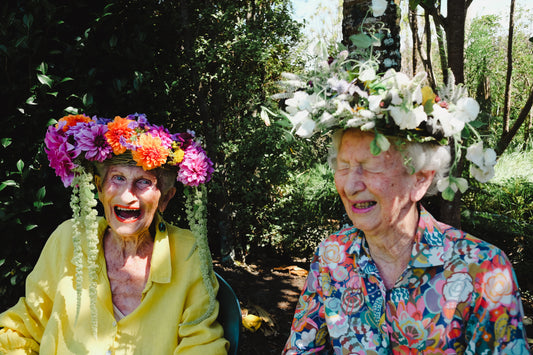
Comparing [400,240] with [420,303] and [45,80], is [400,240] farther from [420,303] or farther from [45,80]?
[45,80]

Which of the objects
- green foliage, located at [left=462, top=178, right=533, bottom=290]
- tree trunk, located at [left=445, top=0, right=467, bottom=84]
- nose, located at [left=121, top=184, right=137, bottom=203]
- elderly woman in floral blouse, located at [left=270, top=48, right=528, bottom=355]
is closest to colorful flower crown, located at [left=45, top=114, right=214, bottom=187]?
nose, located at [left=121, top=184, right=137, bottom=203]

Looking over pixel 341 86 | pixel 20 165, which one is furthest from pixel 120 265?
pixel 341 86

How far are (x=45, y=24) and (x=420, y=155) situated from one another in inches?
101

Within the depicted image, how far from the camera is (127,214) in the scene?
7.47ft

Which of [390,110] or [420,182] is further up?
[390,110]

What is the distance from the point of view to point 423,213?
1.95 m

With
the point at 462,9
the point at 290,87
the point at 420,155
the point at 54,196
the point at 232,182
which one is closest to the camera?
the point at 420,155

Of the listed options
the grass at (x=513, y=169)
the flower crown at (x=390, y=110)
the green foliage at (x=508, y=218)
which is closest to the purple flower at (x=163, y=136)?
the flower crown at (x=390, y=110)

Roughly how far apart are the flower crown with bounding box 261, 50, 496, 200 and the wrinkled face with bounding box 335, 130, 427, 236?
11 cm

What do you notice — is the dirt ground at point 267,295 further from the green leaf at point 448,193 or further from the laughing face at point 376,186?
the green leaf at point 448,193

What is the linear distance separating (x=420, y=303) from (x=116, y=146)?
160cm

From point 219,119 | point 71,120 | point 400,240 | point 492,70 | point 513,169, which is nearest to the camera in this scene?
point 400,240

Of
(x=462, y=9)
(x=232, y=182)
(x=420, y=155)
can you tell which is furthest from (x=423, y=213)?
(x=232, y=182)

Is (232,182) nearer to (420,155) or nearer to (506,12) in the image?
(420,155)
